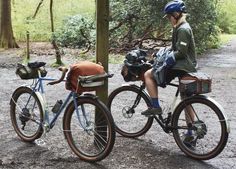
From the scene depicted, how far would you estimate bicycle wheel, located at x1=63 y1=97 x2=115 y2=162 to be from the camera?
482cm

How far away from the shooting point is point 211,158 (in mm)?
5047

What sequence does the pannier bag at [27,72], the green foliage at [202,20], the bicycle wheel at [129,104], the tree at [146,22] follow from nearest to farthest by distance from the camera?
1. the pannier bag at [27,72]
2. the bicycle wheel at [129,104]
3. the green foliage at [202,20]
4. the tree at [146,22]

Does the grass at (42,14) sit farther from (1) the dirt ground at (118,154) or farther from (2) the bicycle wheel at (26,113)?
(2) the bicycle wheel at (26,113)

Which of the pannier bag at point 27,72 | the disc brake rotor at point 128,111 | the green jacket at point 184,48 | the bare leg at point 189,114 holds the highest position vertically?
the green jacket at point 184,48

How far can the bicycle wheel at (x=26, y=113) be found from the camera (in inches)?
222

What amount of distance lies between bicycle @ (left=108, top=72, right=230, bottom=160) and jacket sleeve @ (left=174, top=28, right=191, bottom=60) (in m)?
0.44

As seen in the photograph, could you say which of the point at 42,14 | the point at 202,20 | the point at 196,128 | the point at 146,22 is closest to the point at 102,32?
the point at 196,128

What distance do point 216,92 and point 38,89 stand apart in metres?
4.91

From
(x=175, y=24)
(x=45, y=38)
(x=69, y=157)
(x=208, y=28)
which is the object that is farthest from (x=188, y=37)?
(x=45, y=38)

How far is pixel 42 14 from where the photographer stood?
20.8 m

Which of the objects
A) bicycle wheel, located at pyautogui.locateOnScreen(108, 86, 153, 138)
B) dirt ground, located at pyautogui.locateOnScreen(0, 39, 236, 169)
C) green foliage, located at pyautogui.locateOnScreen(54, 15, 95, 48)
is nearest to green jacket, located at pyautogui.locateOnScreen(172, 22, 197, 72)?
bicycle wheel, located at pyautogui.locateOnScreen(108, 86, 153, 138)

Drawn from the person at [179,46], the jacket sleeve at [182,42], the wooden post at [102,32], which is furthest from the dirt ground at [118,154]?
the jacket sleeve at [182,42]

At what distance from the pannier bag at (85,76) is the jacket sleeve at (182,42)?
0.90 metres

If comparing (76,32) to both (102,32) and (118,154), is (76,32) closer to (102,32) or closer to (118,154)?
(102,32)
